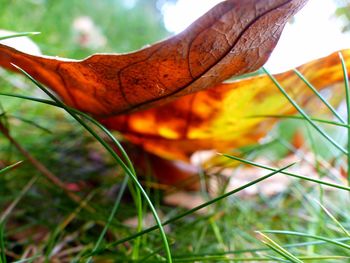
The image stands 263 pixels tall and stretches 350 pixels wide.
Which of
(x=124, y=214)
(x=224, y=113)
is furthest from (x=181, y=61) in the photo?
(x=124, y=214)

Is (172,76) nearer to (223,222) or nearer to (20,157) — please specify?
(223,222)

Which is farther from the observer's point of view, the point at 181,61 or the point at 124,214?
the point at 124,214

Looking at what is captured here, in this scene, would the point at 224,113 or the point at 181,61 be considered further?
the point at 224,113

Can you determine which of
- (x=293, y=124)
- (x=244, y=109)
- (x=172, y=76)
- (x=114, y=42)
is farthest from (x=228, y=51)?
(x=114, y=42)

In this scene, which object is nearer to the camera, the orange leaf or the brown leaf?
the brown leaf

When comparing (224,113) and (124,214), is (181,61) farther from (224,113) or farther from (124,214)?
(124,214)
